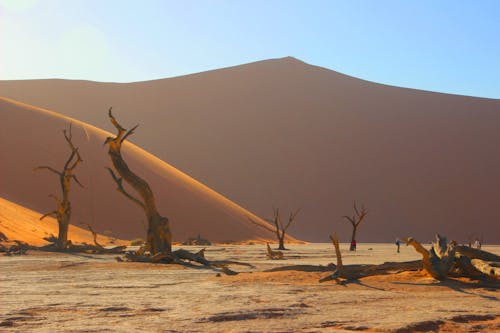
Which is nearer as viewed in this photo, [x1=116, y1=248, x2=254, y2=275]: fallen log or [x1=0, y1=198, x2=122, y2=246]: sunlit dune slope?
[x1=116, y1=248, x2=254, y2=275]: fallen log

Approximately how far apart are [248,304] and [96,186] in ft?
125

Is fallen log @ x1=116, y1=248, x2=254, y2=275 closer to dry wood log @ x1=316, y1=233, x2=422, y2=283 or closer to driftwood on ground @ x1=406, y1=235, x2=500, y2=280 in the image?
dry wood log @ x1=316, y1=233, x2=422, y2=283

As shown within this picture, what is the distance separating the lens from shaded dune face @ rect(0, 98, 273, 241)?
4025 centimetres

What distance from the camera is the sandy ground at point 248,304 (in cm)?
534

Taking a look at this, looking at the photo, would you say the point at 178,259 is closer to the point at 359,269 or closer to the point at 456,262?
the point at 359,269

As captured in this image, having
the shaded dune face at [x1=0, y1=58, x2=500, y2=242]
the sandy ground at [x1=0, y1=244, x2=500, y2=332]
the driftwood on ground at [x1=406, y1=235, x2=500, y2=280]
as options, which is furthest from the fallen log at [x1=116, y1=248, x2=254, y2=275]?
the shaded dune face at [x1=0, y1=58, x2=500, y2=242]

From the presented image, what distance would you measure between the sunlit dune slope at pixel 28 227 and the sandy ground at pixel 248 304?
61.1ft

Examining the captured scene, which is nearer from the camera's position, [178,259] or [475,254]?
[475,254]

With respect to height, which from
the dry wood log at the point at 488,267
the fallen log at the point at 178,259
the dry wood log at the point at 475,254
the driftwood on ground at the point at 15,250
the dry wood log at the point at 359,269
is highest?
the dry wood log at the point at 475,254

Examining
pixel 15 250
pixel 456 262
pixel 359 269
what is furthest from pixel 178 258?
pixel 15 250

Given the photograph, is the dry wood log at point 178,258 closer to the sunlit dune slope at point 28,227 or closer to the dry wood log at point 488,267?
the dry wood log at point 488,267

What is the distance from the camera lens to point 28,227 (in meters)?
30.6

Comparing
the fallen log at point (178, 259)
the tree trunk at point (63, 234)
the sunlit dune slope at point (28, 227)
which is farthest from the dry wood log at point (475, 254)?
the sunlit dune slope at point (28, 227)

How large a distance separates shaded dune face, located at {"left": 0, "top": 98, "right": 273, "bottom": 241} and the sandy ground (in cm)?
3052
